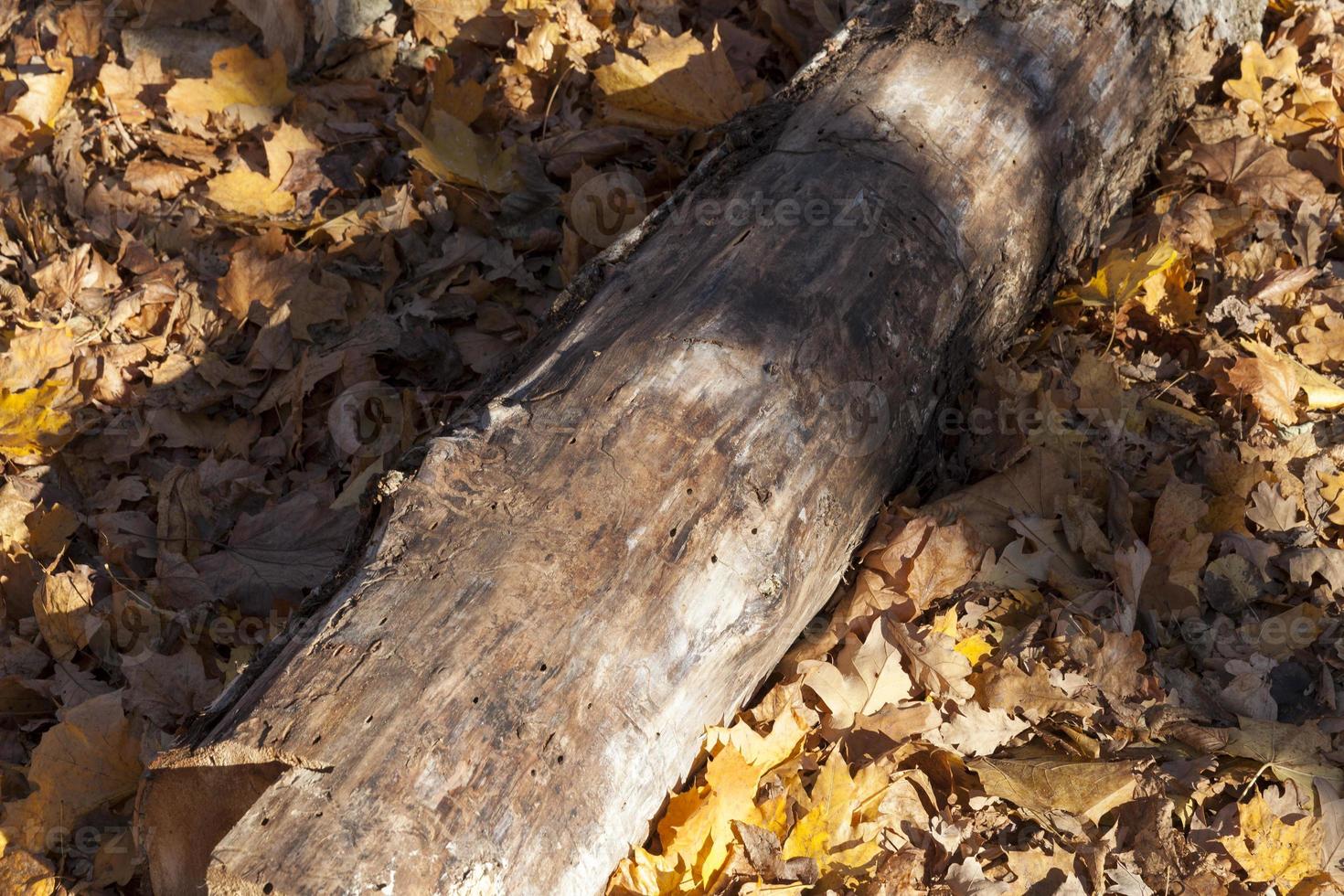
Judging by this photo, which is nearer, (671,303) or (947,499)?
(671,303)

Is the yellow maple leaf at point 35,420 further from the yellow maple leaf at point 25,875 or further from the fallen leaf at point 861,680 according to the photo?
the fallen leaf at point 861,680

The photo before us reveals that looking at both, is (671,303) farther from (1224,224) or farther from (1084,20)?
(1224,224)

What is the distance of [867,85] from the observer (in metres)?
2.74

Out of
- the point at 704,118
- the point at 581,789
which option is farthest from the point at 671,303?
the point at 704,118

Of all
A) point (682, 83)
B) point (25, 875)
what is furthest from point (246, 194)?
point (25, 875)

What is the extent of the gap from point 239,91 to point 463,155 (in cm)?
97

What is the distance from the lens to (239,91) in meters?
3.74

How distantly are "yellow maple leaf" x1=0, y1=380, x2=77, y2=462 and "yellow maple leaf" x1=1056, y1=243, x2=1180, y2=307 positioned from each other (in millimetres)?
2917

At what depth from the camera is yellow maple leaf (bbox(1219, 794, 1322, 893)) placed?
2.01m

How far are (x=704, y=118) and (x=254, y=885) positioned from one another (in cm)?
270

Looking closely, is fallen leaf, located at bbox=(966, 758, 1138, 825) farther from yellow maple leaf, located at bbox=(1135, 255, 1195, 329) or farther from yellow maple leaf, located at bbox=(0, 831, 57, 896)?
yellow maple leaf, located at bbox=(0, 831, 57, 896)

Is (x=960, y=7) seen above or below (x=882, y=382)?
above

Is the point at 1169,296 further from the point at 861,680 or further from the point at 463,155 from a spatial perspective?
the point at 463,155

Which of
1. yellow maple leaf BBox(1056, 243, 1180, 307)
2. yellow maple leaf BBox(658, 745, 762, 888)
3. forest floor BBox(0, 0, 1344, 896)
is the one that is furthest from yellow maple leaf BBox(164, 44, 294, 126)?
yellow maple leaf BBox(658, 745, 762, 888)
